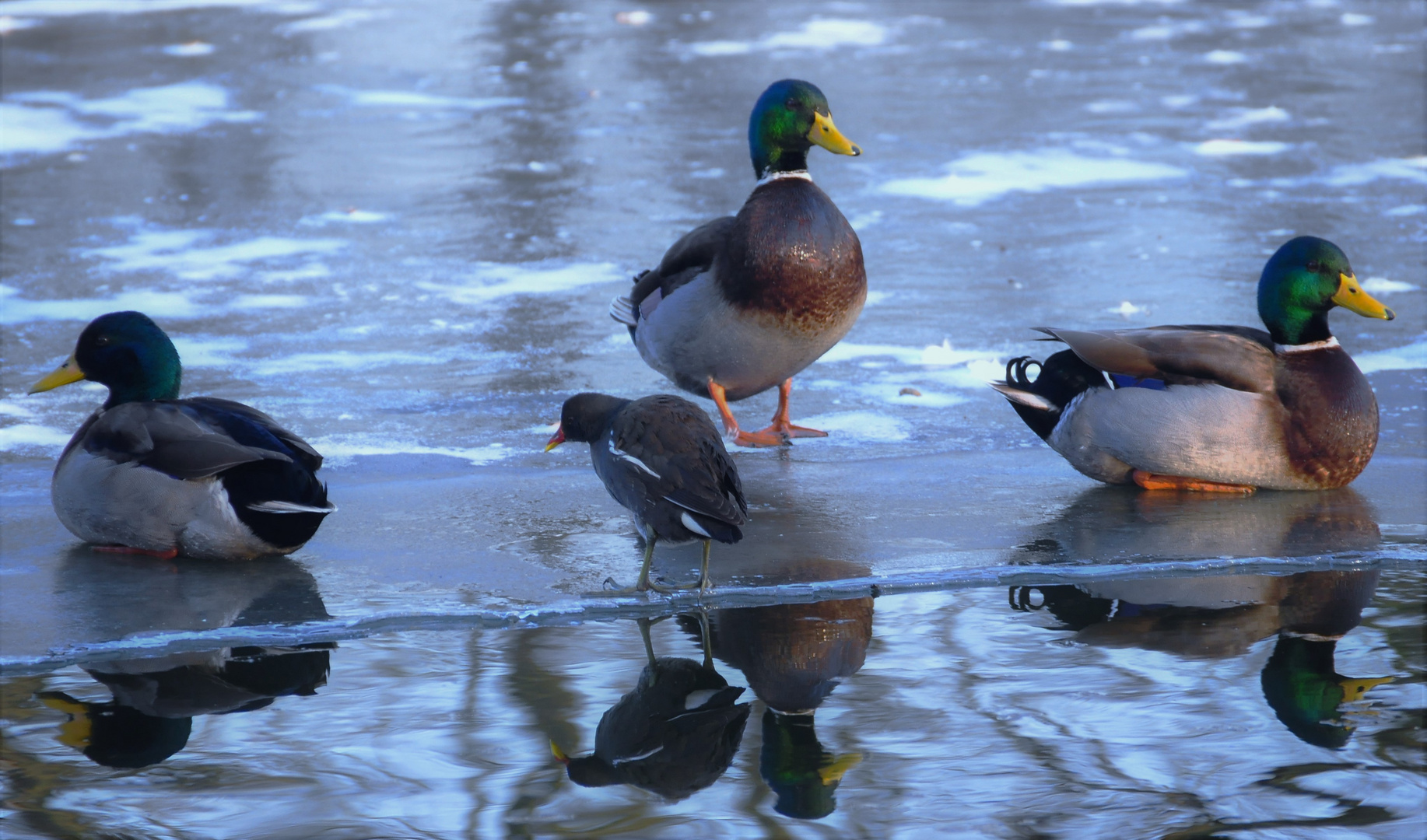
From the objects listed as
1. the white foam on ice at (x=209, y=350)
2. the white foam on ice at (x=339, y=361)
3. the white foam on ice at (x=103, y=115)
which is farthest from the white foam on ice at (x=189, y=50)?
the white foam on ice at (x=339, y=361)

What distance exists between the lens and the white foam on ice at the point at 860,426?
554 cm

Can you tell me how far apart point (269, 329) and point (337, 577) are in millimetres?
2924

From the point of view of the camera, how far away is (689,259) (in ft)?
18.7

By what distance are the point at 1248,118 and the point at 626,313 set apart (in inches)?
269

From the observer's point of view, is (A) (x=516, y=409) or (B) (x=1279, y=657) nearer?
(B) (x=1279, y=657)

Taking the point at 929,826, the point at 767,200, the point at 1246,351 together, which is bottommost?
the point at 929,826

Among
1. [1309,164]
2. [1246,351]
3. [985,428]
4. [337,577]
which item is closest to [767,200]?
[985,428]

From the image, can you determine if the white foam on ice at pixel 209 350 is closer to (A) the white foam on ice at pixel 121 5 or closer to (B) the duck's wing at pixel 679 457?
(B) the duck's wing at pixel 679 457

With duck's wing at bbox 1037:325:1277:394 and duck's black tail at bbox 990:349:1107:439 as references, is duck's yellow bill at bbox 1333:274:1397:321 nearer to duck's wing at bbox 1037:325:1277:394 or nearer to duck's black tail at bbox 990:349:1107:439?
duck's wing at bbox 1037:325:1277:394

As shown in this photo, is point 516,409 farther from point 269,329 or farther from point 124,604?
point 124,604

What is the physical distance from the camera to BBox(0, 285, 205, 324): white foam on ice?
22.4 ft

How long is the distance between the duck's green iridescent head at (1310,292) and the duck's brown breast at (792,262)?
1.41m

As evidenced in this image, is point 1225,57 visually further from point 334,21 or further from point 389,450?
point 389,450

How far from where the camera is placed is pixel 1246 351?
15.9ft
